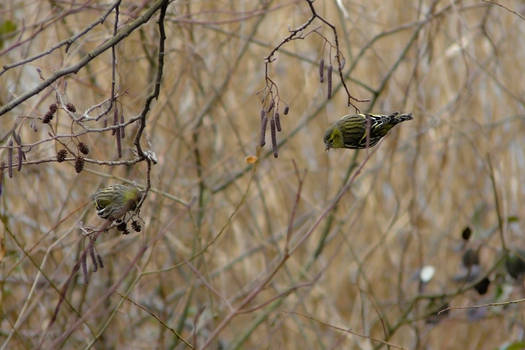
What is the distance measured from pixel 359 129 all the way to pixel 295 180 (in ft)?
6.42

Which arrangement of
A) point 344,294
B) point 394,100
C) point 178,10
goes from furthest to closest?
point 344,294 → point 394,100 → point 178,10

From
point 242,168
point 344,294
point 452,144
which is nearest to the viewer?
point 242,168

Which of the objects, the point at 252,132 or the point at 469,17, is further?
the point at 469,17

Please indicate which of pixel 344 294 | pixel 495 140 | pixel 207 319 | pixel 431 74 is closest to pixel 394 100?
pixel 431 74

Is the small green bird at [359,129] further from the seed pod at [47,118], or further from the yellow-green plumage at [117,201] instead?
the seed pod at [47,118]

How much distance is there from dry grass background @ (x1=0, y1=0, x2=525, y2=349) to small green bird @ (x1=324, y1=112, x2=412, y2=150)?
1154 mm

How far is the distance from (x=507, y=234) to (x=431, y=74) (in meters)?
0.91

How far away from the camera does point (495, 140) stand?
3.41 m

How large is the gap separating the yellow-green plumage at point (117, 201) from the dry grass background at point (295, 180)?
1.08 m

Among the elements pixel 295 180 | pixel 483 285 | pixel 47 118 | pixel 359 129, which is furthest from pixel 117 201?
pixel 295 180

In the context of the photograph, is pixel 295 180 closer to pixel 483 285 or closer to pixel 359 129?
pixel 483 285

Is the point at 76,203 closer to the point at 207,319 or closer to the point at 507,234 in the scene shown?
the point at 207,319

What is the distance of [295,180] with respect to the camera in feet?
10.9

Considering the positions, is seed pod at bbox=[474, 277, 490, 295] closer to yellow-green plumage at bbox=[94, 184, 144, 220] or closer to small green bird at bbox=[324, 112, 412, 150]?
small green bird at bbox=[324, 112, 412, 150]
